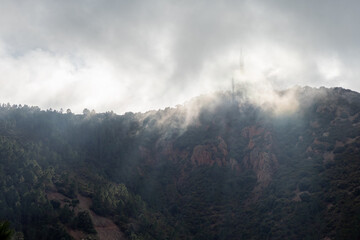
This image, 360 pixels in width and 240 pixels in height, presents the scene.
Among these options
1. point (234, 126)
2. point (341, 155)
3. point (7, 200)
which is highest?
point (234, 126)

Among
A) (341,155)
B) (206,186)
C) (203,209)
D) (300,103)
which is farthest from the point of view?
(300,103)

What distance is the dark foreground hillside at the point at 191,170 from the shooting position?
260 feet

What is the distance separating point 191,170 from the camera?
12438 centimetres

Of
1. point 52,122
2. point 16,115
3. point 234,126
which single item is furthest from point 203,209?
point 16,115

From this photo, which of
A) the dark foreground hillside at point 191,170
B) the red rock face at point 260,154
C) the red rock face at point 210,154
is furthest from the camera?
the red rock face at point 210,154

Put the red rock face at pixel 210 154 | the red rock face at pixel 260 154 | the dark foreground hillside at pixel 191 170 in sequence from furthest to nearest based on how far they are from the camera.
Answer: the red rock face at pixel 210 154 → the red rock face at pixel 260 154 → the dark foreground hillside at pixel 191 170

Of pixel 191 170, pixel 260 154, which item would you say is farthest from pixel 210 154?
pixel 260 154

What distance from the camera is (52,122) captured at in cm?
13412

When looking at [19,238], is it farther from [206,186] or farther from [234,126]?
[234,126]

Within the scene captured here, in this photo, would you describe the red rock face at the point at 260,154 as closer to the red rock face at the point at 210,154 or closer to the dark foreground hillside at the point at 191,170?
the dark foreground hillside at the point at 191,170

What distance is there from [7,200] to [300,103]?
298ft

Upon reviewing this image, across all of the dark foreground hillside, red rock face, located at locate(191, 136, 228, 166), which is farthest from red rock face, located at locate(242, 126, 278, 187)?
red rock face, located at locate(191, 136, 228, 166)

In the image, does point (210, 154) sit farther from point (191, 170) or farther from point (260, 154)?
point (260, 154)

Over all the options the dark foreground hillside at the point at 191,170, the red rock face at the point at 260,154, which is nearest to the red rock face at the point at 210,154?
the dark foreground hillside at the point at 191,170
